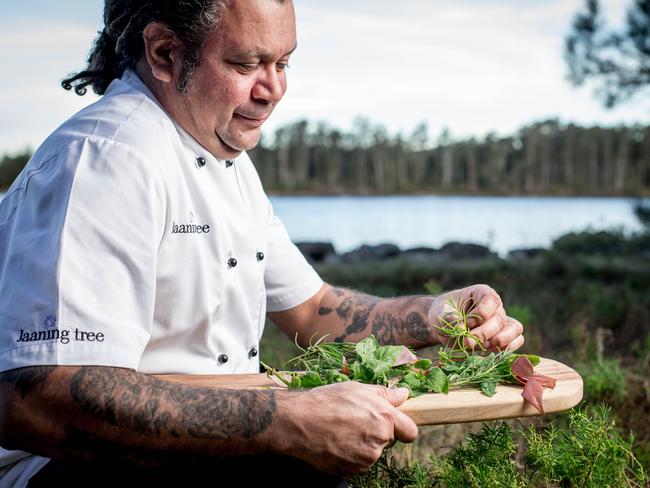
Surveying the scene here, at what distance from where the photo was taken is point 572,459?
235cm

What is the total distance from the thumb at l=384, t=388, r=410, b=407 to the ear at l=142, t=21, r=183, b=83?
42.4 inches

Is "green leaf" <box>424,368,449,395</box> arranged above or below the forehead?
below

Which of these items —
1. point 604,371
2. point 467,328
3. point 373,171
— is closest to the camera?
point 467,328

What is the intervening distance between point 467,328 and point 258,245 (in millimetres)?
731

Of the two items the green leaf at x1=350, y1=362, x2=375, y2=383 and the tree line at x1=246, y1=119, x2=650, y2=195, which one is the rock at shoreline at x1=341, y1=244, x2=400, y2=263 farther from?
the tree line at x1=246, y1=119, x2=650, y2=195

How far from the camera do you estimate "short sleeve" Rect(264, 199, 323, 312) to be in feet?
9.59

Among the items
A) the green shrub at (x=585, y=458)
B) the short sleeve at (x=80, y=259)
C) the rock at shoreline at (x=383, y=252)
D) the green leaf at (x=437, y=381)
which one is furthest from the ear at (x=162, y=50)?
the rock at shoreline at (x=383, y=252)

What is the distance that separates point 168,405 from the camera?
1.87m

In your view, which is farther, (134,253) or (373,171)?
(373,171)

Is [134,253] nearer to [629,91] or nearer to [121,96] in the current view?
[121,96]

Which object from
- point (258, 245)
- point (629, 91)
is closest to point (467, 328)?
point (258, 245)

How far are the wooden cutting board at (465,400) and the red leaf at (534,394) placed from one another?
2cm

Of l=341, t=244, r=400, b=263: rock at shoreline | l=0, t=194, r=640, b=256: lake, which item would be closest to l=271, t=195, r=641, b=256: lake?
l=0, t=194, r=640, b=256: lake

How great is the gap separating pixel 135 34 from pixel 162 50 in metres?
0.14
